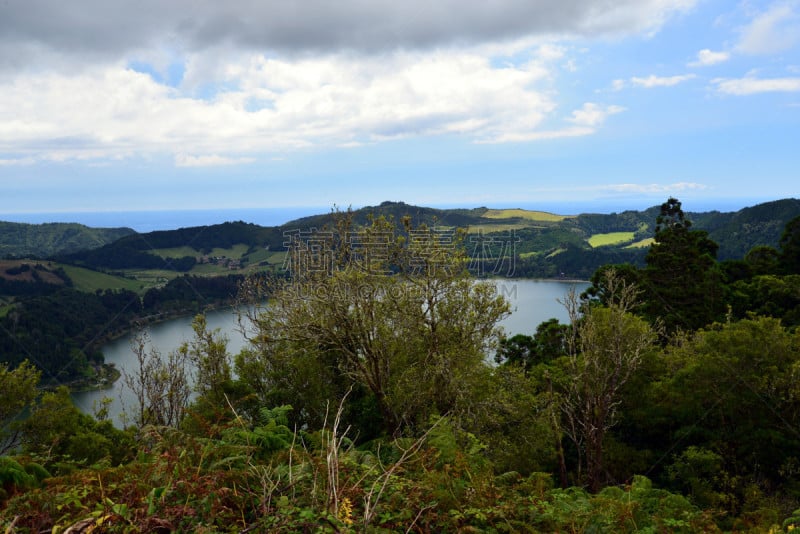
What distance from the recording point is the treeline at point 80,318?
115 m

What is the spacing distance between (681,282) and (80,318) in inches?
6498

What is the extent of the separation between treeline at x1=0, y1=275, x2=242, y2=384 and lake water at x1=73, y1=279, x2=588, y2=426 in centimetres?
603

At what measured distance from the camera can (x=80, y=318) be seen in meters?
146

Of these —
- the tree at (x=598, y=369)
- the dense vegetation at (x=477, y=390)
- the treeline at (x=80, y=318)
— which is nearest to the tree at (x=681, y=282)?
the dense vegetation at (x=477, y=390)

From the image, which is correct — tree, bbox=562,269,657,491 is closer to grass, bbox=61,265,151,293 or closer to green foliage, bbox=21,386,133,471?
green foliage, bbox=21,386,133,471

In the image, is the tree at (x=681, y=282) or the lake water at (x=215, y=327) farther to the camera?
the lake water at (x=215, y=327)

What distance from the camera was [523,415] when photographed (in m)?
19.0

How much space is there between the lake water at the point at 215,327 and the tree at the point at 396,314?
56374 millimetres

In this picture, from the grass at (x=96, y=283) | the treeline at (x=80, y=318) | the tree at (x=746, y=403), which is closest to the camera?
the tree at (x=746, y=403)

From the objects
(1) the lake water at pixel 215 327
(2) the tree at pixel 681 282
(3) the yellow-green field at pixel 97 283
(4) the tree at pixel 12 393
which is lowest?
(1) the lake water at pixel 215 327

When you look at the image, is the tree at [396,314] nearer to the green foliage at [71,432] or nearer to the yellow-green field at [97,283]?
the green foliage at [71,432]

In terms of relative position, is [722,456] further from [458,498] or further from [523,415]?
[458,498]

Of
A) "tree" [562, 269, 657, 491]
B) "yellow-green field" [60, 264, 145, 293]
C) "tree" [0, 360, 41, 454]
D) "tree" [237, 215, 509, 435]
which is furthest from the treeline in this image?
"tree" [562, 269, 657, 491]

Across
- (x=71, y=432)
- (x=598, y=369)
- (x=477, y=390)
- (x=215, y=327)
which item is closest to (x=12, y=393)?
(x=71, y=432)
